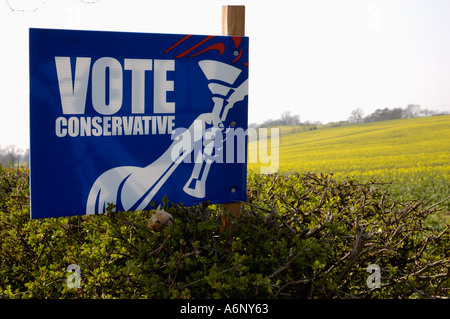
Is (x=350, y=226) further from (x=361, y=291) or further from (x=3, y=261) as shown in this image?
(x=3, y=261)

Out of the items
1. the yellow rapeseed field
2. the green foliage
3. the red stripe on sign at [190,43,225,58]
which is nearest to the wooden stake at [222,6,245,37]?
the red stripe on sign at [190,43,225,58]

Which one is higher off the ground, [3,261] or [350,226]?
[350,226]

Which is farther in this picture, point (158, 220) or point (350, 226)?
point (350, 226)

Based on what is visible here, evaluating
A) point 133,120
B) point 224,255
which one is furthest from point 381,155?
point 224,255

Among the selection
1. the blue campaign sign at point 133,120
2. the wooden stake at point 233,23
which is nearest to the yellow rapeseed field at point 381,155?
the wooden stake at point 233,23

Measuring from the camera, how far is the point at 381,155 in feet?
86.9

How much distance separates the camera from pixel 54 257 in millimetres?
3299

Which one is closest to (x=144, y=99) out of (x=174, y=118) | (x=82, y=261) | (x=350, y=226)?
(x=174, y=118)

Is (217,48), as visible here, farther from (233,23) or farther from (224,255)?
(224,255)

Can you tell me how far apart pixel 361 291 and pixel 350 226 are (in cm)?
55

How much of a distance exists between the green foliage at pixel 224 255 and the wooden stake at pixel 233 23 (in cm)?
15

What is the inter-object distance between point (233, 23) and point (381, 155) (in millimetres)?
24670

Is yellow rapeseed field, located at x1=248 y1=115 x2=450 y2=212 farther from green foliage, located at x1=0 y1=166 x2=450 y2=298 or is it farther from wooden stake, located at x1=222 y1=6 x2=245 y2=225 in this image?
wooden stake, located at x1=222 y1=6 x2=245 y2=225

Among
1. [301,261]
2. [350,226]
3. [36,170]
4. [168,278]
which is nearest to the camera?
[168,278]
